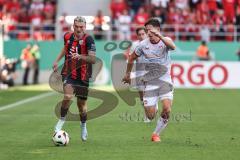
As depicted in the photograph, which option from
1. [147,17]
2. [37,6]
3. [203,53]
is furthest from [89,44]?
[37,6]

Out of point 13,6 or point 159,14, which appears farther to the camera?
point 13,6

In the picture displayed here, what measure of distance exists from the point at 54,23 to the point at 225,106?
60.5 ft

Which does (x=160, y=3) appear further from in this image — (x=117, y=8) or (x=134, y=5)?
(x=117, y=8)

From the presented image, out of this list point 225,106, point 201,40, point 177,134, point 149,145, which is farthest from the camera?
point 201,40

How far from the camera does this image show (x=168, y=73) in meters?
15.4

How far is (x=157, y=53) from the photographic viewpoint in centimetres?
1520

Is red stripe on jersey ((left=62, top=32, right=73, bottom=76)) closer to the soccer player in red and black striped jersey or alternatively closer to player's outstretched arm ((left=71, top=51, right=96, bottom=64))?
the soccer player in red and black striped jersey

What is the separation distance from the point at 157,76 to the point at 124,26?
25325 mm

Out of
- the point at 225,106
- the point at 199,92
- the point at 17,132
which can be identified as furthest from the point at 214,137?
the point at 199,92

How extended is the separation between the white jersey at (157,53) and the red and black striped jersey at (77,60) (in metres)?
1.15

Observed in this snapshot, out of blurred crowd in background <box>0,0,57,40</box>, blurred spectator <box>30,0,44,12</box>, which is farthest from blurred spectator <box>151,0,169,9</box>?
blurred spectator <box>30,0,44,12</box>

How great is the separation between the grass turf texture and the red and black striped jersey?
4.16 ft

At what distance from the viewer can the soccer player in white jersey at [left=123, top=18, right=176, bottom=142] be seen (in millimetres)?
15070

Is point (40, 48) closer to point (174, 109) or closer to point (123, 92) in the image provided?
point (123, 92)
